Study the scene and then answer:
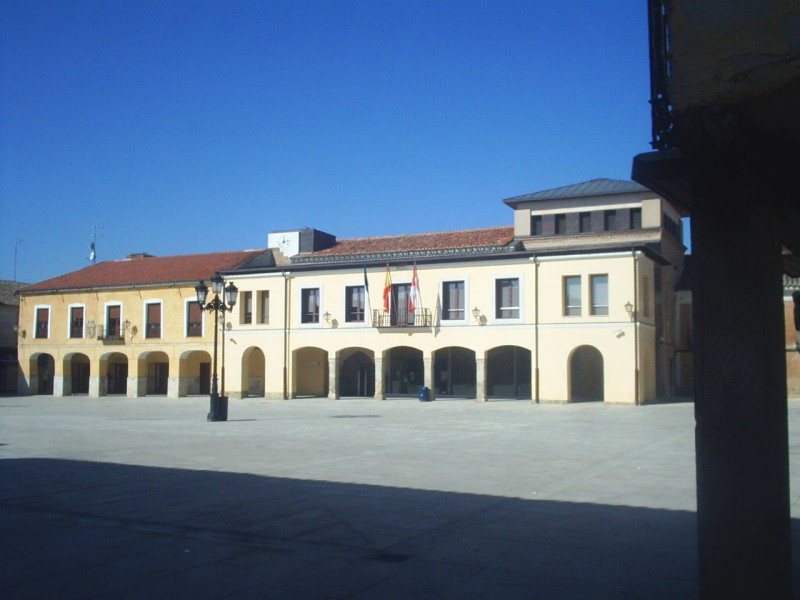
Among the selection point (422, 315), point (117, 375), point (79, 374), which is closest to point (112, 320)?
point (117, 375)

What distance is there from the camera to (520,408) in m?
32.3

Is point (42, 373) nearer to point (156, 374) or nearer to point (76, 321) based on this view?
point (76, 321)

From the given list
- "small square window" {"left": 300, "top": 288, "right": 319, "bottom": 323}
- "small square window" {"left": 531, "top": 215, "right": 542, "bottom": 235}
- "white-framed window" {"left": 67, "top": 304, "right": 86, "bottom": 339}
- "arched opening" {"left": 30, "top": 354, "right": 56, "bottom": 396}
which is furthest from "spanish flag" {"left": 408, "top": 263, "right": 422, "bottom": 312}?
"arched opening" {"left": 30, "top": 354, "right": 56, "bottom": 396}

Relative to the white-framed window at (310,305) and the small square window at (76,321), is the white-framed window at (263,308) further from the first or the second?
the small square window at (76,321)

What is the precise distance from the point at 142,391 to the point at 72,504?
40038mm

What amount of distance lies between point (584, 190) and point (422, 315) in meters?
11.3

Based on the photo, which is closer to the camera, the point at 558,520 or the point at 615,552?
the point at 615,552

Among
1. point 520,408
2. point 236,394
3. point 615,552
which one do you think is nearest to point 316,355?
point 236,394

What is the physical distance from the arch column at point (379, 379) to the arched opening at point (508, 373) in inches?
209

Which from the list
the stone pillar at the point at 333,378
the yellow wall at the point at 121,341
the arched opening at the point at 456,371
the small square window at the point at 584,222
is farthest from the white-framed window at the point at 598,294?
the yellow wall at the point at 121,341

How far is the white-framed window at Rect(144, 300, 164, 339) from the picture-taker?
1849 inches

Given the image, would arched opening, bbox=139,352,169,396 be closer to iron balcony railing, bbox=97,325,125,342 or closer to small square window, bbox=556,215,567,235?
iron balcony railing, bbox=97,325,125,342

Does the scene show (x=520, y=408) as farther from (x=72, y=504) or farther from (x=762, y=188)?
(x=762, y=188)

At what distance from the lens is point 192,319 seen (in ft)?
150
